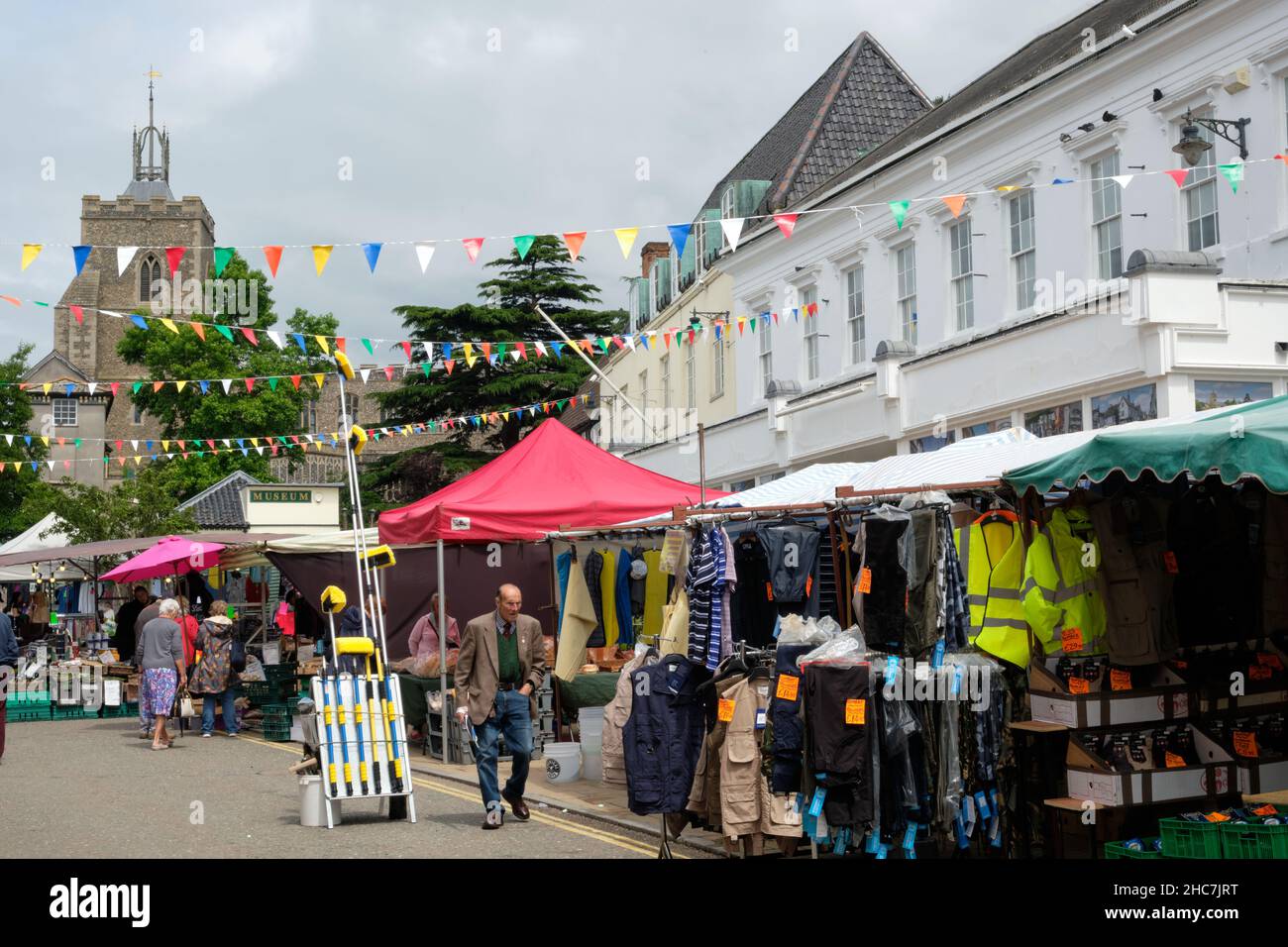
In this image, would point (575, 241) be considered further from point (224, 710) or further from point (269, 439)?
point (269, 439)

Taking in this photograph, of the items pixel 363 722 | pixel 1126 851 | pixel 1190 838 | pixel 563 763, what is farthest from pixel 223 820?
pixel 1190 838

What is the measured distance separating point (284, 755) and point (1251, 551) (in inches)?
450

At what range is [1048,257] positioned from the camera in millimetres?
19438

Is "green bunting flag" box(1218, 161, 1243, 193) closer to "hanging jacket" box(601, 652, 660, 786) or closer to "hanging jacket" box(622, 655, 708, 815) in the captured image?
"hanging jacket" box(601, 652, 660, 786)

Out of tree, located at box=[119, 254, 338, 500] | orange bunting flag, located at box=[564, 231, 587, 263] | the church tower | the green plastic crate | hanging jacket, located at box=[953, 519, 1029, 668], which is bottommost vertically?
the green plastic crate

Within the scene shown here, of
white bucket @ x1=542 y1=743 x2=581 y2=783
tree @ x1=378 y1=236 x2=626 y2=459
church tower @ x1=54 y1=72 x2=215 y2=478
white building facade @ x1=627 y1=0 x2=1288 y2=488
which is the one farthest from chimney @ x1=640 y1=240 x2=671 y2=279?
church tower @ x1=54 y1=72 x2=215 y2=478

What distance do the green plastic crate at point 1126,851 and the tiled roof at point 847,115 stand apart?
24105mm

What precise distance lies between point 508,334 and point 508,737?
33.8 meters

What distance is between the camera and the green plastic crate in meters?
7.26

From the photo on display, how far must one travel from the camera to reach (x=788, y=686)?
8.05m

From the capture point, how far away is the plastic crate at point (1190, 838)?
22.7 feet

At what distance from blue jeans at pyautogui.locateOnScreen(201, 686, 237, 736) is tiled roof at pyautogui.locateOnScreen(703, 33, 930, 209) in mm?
16947

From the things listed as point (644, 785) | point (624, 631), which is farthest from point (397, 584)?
point (644, 785)

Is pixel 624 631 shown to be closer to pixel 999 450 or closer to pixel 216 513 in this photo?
pixel 999 450
